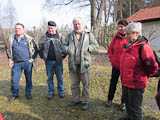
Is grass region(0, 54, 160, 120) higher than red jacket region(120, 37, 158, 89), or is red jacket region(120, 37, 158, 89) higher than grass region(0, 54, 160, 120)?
red jacket region(120, 37, 158, 89)

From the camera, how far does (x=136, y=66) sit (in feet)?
6.88

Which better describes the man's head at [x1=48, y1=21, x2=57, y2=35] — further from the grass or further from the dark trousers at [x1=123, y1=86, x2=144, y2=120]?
the dark trousers at [x1=123, y1=86, x2=144, y2=120]

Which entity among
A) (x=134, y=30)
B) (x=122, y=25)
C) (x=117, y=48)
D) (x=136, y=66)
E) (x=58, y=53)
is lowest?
(x=136, y=66)

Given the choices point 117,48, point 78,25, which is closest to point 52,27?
point 78,25

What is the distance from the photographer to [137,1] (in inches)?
989

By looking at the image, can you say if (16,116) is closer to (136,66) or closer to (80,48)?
(80,48)

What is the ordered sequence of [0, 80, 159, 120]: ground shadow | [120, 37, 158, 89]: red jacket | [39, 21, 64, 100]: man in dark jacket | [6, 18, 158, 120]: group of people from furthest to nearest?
[39, 21, 64, 100]: man in dark jacket, [0, 80, 159, 120]: ground shadow, [6, 18, 158, 120]: group of people, [120, 37, 158, 89]: red jacket

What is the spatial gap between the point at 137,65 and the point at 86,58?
1.14 meters

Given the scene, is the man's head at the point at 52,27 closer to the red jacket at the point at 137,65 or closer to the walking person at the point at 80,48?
the walking person at the point at 80,48

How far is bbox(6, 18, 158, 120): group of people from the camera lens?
2.12 metres

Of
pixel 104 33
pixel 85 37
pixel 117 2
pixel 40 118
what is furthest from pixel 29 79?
pixel 117 2

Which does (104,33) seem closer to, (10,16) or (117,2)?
(117,2)

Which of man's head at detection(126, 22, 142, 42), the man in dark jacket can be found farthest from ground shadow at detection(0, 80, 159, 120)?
man's head at detection(126, 22, 142, 42)

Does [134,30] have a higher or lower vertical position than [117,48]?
higher
